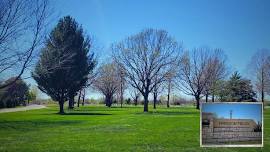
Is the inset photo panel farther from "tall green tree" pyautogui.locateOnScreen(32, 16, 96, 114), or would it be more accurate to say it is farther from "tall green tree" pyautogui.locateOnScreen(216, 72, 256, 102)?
"tall green tree" pyautogui.locateOnScreen(216, 72, 256, 102)

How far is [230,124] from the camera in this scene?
10945 millimetres

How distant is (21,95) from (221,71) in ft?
141

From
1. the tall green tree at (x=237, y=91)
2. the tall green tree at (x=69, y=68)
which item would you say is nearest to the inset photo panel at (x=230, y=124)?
the tall green tree at (x=69, y=68)

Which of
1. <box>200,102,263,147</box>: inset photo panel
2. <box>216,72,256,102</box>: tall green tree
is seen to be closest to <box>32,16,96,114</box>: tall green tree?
<box>216,72,256,102</box>: tall green tree

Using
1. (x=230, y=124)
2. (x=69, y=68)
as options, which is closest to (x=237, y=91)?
(x=69, y=68)

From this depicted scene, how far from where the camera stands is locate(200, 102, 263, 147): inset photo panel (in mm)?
10930

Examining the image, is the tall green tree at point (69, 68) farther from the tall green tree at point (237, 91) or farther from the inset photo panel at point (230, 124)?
the inset photo panel at point (230, 124)

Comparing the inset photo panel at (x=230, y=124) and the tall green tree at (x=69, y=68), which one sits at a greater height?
the tall green tree at (x=69, y=68)

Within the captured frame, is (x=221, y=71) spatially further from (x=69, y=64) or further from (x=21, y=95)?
(x=21, y=95)

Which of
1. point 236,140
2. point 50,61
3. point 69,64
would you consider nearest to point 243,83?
point 69,64

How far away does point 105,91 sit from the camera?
92.4 m

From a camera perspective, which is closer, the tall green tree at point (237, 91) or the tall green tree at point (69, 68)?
the tall green tree at point (69, 68)

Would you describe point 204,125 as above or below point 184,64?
below

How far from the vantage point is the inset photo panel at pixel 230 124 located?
10.9m
